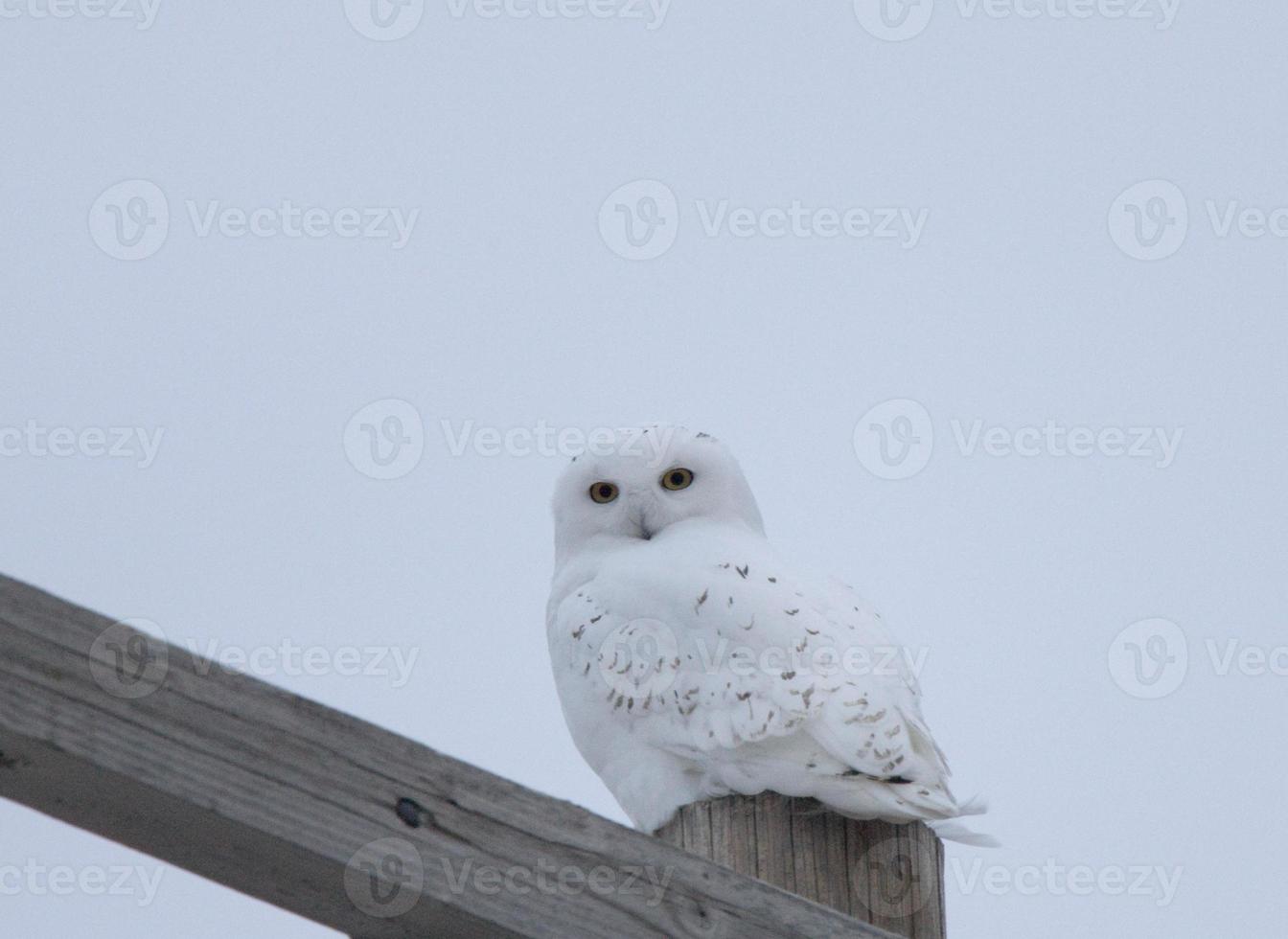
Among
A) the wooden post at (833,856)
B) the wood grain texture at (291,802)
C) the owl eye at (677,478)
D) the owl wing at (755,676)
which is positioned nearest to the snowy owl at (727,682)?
the owl wing at (755,676)

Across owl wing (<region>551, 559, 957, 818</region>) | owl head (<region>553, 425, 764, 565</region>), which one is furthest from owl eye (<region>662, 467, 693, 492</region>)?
owl wing (<region>551, 559, 957, 818</region>)

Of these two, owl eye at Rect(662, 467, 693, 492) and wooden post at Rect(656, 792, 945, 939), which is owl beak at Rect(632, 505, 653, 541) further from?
wooden post at Rect(656, 792, 945, 939)

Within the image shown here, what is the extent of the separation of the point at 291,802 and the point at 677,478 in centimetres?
333

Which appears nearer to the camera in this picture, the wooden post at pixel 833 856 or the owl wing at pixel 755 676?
the wooden post at pixel 833 856

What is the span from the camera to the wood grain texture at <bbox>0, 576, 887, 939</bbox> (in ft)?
4.60

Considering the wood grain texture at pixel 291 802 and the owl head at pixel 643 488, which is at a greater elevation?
the owl head at pixel 643 488

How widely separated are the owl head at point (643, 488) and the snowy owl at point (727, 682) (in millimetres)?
94

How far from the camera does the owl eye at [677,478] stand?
187 inches

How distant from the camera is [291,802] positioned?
1.47 meters

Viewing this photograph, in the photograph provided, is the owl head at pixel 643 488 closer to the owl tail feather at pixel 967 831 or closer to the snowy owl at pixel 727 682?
the snowy owl at pixel 727 682

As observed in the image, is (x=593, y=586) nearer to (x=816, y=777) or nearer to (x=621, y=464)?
(x=621, y=464)

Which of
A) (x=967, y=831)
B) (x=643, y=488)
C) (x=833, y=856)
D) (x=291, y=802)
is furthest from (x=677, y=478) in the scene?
(x=291, y=802)

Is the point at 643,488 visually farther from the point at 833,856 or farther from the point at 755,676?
the point at 833,856

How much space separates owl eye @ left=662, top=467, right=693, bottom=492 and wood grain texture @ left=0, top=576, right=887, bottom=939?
311cm
